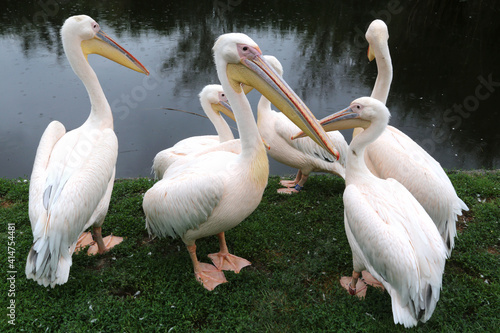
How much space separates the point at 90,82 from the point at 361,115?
2.56 metres

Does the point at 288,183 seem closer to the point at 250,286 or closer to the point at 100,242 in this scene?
the point at 250,286

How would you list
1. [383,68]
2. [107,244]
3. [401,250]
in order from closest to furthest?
[401,250]
[107,244]
[383,68]

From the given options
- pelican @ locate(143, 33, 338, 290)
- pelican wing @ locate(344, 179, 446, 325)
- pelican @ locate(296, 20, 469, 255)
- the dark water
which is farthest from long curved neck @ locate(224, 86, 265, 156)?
the dark water

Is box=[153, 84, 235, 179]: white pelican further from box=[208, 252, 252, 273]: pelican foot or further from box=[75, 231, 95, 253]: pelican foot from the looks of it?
box=[208, 252, 252, 273]: pelican foot

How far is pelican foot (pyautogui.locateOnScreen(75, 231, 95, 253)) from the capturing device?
3760mm

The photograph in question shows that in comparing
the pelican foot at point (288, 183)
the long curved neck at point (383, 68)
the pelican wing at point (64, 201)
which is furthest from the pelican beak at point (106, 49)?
the long curved neck at point (383, 68)

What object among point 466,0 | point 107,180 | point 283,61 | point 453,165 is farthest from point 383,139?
point 466,0

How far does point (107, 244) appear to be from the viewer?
3.81 metres

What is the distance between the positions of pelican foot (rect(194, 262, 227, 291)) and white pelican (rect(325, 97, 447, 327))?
1.21m

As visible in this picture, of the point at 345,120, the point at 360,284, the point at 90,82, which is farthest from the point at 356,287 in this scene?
the point at 90,82

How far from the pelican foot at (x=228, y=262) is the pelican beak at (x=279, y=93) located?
4.87 ft

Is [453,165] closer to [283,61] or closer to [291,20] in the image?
[283,61]

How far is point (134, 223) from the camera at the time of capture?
418cm

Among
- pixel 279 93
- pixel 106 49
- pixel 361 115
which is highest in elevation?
pixel 279 93
